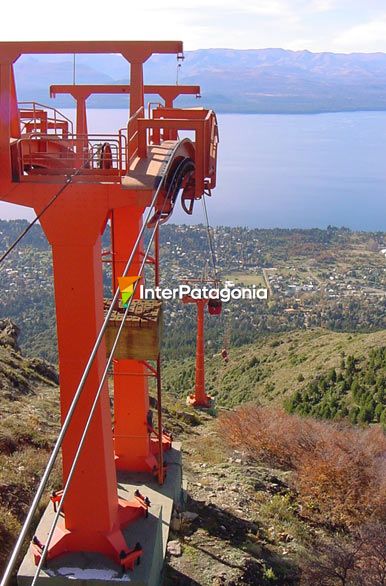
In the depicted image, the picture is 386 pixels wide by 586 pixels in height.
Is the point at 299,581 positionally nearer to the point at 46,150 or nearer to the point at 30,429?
the point at 30,429

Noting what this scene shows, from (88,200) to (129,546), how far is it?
399 cm

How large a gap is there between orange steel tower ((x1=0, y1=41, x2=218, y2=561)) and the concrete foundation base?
14cm

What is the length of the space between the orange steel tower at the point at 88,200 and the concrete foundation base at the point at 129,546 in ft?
0.47

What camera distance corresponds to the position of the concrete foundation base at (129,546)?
21.2ft

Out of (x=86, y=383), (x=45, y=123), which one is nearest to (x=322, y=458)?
(x=86, y=383)

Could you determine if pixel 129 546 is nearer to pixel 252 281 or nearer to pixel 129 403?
pixel 129 403

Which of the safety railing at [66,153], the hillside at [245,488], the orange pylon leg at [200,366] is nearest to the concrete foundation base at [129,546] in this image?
the hillside at [245,488]

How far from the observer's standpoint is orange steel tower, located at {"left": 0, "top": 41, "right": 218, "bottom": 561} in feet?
18.3

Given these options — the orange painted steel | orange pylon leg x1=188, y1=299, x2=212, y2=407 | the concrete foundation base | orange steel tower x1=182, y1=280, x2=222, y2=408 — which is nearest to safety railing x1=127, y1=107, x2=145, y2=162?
the concrete foundation base

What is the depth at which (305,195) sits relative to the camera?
18700 centimetres

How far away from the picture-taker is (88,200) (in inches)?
221

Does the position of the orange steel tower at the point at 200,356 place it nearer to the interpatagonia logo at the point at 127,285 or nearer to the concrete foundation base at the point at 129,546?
the concrete foundation base at the point at 129,546

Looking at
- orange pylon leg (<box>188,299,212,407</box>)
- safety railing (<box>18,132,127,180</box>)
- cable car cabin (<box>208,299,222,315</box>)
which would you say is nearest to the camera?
safety railing (<box>18,132,127,180</box>)

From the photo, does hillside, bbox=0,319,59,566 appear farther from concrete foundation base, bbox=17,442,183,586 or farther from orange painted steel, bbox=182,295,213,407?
orange painted steel, bbox=182,295,213,407
